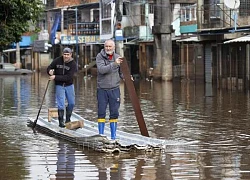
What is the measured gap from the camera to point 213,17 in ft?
131

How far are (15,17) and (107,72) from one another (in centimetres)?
1025

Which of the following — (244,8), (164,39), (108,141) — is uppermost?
(244,8)

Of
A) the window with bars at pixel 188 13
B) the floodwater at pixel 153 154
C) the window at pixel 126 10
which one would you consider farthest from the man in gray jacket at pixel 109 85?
the window at pixel 126 10

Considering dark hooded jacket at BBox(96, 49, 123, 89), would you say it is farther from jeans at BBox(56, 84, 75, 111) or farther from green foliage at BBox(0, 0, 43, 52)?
green foliage at BBox(0, 0, 43, 52)

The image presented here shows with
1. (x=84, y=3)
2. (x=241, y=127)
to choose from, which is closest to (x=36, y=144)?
(x=241, y=127)

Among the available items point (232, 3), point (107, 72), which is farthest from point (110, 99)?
point (232, 3)

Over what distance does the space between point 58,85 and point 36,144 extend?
189 centimetres

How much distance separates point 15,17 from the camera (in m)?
22.0

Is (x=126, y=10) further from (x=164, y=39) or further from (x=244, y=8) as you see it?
(x=244, y=8)

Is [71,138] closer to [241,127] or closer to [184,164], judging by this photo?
[184,164]

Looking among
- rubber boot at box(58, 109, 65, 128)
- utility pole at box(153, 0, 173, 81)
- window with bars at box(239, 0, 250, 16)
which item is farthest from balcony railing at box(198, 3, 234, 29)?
rubber boot at box(58, 109, 65, 128)

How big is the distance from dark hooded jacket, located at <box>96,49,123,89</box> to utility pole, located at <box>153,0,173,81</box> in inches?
1306

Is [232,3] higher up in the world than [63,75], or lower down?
higher up

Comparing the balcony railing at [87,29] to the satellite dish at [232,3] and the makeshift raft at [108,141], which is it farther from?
the makeshift raft at [108,141]
